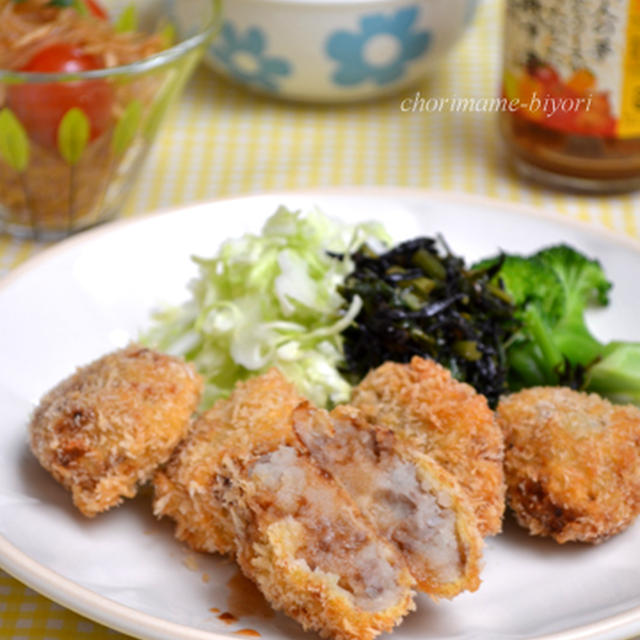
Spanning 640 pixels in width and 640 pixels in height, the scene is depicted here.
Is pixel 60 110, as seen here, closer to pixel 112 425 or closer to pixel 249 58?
pixel 249 58

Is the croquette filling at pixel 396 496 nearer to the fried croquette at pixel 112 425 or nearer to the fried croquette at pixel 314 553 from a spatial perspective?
the fried croquette at pixel 314 553

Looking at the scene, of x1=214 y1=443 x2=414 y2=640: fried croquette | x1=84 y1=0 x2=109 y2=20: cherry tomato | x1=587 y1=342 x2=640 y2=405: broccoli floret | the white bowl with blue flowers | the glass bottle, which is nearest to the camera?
x1=214 y1=443 x2=414 y2=640: fried croquette

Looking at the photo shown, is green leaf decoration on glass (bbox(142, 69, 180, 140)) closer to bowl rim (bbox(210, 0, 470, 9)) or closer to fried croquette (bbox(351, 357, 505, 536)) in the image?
bowl rim (bbox(210, 0, 470, 9))

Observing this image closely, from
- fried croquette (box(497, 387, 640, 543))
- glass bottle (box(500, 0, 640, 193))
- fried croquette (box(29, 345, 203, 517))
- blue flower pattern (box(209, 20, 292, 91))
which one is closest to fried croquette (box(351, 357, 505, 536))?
fried croquette (box(497, 387, 640, 543))

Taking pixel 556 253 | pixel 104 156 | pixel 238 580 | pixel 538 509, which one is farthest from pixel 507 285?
pixel 104 156

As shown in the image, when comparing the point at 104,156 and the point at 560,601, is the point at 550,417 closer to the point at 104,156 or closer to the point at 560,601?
the point at 560,601
